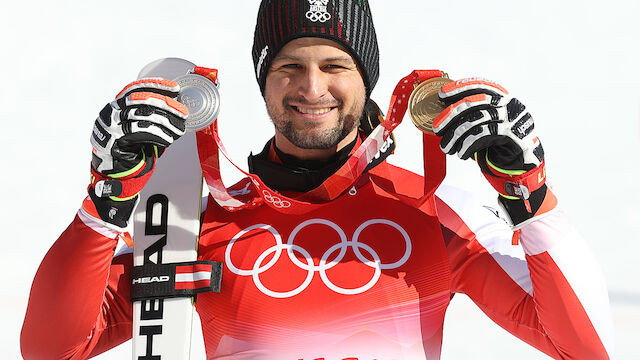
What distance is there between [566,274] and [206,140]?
1506mm

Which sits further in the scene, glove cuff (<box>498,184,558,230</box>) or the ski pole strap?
the ski pole strap

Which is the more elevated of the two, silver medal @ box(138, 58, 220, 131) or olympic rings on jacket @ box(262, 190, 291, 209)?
silver medal @ box(138, 58, 220, 131)

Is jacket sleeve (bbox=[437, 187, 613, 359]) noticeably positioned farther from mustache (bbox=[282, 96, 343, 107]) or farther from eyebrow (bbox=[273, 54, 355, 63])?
eyebrow (bbox=[273, 54, 355, 63])

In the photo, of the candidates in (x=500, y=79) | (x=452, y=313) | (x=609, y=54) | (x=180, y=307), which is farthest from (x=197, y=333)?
(x=609, y=54)

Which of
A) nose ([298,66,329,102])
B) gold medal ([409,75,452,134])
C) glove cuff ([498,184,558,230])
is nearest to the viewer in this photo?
glove cuff ([498,184,558,230])

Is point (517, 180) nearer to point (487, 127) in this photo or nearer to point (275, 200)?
point (487, 127)

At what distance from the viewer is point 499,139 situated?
91.8 inches

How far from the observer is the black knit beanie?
9.64 ft

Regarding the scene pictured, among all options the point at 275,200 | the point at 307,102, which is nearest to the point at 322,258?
the point at 275,200

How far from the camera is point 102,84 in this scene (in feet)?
19.9

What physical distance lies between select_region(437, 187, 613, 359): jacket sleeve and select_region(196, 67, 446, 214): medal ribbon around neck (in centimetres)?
43

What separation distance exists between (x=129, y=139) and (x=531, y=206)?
138 cm

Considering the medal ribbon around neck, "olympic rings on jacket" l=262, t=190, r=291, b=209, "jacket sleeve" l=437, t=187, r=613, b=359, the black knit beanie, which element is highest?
the black knit beanie

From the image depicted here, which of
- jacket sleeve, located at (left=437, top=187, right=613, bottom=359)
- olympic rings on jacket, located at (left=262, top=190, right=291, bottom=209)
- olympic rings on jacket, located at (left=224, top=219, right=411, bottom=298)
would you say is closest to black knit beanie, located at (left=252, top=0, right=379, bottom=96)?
olympic rings on jacket, located at (left=262, top=190, right=291, bottom=209)
